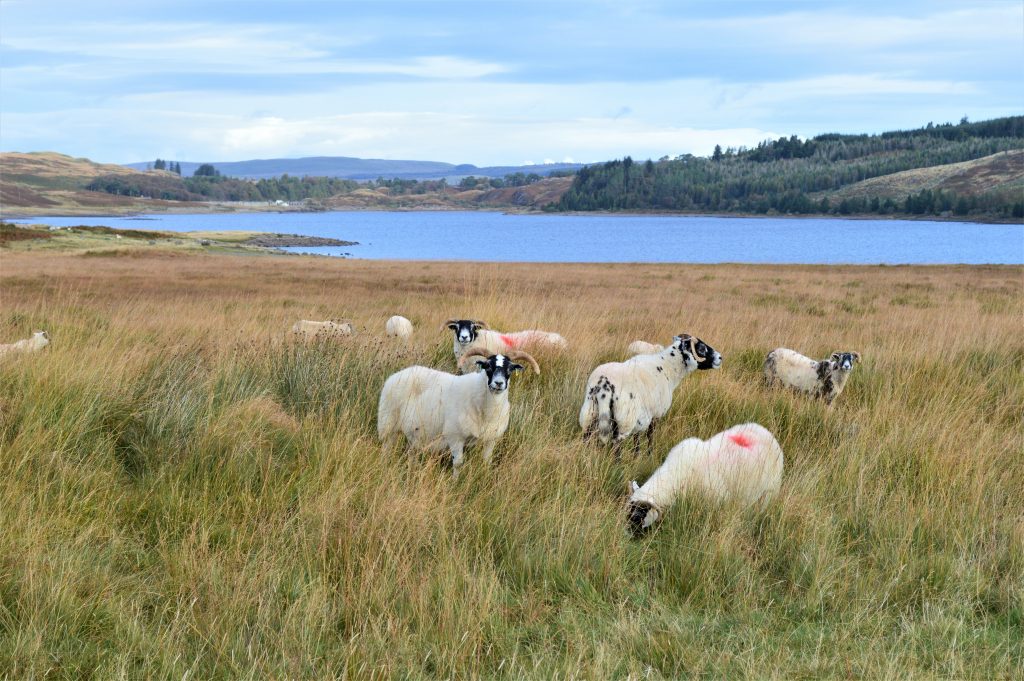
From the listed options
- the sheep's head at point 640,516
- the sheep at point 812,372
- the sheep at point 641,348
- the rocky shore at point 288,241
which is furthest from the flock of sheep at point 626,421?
the rocky shore at point 288,241

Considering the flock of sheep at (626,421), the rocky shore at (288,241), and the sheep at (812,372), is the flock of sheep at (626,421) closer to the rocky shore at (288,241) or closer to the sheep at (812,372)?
the sheep at (812,372)

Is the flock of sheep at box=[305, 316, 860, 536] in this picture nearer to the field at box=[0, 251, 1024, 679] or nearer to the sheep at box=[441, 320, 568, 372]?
the field at box=[0, 251, 1024, 679]

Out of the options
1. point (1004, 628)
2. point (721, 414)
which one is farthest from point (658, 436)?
point (1004, 628)

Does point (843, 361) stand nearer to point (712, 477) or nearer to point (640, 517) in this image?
point (712, 477)

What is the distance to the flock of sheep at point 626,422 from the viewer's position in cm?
566

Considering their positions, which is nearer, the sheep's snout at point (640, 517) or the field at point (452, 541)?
the field at point (452, 541)

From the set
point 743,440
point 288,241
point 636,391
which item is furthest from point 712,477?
point 288,241

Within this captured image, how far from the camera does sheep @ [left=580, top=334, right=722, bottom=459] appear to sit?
23.2 feet

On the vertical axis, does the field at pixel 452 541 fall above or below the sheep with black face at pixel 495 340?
below

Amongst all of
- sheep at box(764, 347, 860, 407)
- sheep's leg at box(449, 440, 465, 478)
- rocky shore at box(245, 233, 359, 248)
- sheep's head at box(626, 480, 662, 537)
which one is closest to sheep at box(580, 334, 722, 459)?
sheep's leg at box(449, 440, 465, 478)

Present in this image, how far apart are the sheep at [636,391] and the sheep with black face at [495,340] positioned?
2333 millimetres

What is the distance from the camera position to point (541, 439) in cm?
668

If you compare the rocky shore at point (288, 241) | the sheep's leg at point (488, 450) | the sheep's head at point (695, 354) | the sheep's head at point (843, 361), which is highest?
the sheep's head at point (695, 354)

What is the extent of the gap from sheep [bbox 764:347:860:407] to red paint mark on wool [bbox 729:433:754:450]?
118 inches
